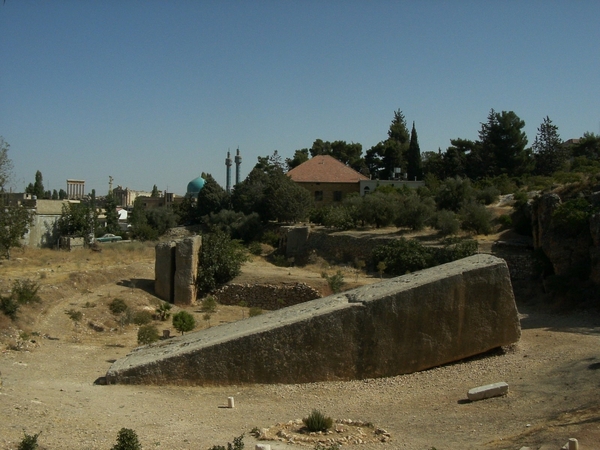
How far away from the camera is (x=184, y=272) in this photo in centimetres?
2045

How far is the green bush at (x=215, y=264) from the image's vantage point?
21.6 meters

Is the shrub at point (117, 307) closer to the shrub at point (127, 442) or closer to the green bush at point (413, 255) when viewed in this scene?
the green bush at point (413, 255)

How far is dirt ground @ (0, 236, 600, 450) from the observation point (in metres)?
6.82

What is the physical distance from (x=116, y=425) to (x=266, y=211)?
29969 mm

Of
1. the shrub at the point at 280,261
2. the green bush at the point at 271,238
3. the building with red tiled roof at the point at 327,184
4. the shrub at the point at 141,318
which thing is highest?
the building with red tiled roof at the point at 327,184

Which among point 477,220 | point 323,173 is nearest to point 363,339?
point 477,220

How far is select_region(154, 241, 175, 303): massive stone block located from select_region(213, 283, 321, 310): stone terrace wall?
1984 mm

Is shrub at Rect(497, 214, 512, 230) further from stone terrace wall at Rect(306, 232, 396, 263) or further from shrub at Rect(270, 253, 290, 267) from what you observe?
shrub at Rect(270, 253, 290, 267)

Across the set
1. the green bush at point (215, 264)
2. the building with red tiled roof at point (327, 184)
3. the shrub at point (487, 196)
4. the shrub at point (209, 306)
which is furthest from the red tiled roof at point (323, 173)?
the shrub at point (209, 306)

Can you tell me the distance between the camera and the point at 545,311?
15477mm

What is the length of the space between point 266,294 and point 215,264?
84.9 inches

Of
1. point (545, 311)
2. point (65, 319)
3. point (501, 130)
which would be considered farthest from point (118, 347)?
point (501, 130)

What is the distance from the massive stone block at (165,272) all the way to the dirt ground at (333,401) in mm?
6262

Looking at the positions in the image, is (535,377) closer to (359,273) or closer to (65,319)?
(65,319)
